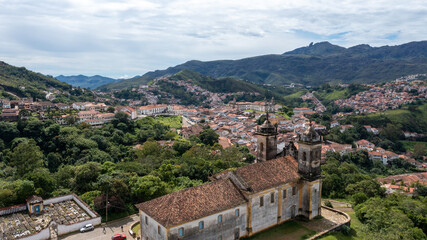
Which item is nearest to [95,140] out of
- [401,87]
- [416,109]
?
[416,109]

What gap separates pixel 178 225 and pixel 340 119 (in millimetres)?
119142

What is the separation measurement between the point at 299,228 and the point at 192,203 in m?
10.7

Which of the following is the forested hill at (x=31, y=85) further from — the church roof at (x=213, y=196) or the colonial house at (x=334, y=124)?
the church roof at (x=213, y=196)

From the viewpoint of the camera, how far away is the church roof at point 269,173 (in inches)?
953

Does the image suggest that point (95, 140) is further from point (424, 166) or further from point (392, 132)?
point (392, 132)

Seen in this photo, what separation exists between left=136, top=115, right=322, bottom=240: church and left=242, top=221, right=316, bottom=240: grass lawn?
0.44 meters

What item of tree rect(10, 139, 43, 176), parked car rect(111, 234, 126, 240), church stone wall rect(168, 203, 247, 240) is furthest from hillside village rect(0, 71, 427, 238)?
tree rect(10, 139, 43, 176)

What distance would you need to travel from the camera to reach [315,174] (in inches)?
1062

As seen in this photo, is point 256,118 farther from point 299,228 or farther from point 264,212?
point 264,212

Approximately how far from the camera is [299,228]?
25750 millimetres

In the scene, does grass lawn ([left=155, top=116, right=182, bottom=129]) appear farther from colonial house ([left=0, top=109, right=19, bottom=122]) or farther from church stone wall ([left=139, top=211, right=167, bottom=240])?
church stone wall ([left=139, top=211, right=167, bottom=240])

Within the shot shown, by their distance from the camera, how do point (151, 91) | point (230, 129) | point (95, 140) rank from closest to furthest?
point (95, 140) < point (230, 129) < point (151, 91)

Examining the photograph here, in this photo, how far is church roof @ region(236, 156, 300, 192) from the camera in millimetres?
24206

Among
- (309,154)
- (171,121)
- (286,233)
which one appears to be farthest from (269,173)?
(171,121)
